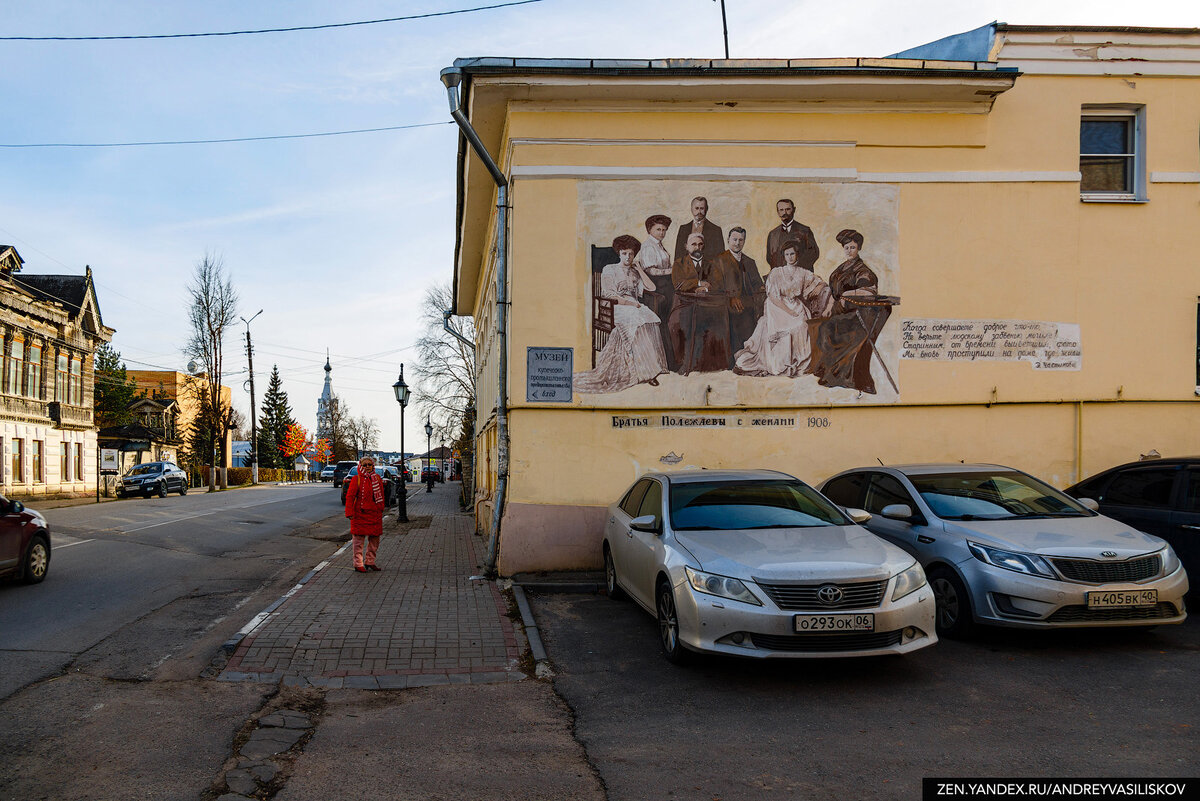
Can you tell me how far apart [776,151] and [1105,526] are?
6.39m

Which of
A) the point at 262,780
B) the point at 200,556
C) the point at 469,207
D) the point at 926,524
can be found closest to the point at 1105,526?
the point at 926,524

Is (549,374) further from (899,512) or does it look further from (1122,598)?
(1122,598)

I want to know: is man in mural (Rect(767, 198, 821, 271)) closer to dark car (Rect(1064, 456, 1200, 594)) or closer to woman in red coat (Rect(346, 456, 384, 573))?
dark car (Rect(1064, 456, 1200, 594))

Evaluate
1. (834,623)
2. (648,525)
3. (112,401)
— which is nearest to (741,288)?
(648,525)

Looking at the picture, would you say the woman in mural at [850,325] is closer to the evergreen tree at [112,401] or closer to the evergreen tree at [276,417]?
the evergreen tree at [112,401]

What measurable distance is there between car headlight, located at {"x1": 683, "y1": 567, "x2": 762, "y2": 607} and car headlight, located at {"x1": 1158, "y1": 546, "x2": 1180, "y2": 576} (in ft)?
12.1

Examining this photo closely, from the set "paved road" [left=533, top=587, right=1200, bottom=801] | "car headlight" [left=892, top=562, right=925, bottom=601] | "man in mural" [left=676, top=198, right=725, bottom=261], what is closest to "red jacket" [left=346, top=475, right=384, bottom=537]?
"paved road" [left=533, top=587, right=1200, bottom=801]

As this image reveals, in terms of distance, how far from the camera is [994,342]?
11.3 metres

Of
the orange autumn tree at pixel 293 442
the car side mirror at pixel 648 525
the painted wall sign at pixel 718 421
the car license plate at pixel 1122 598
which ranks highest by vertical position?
the painted wall sign at pixel 718 421

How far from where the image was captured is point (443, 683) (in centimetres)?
604

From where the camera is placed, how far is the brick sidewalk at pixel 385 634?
245 inches

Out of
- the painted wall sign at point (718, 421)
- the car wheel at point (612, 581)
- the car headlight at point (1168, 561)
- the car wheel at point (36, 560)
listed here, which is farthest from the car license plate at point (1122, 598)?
the car wheel at point (36, 560)

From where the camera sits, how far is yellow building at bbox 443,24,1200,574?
35.0 ft

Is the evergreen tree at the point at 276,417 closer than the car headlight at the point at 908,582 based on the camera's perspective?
No
